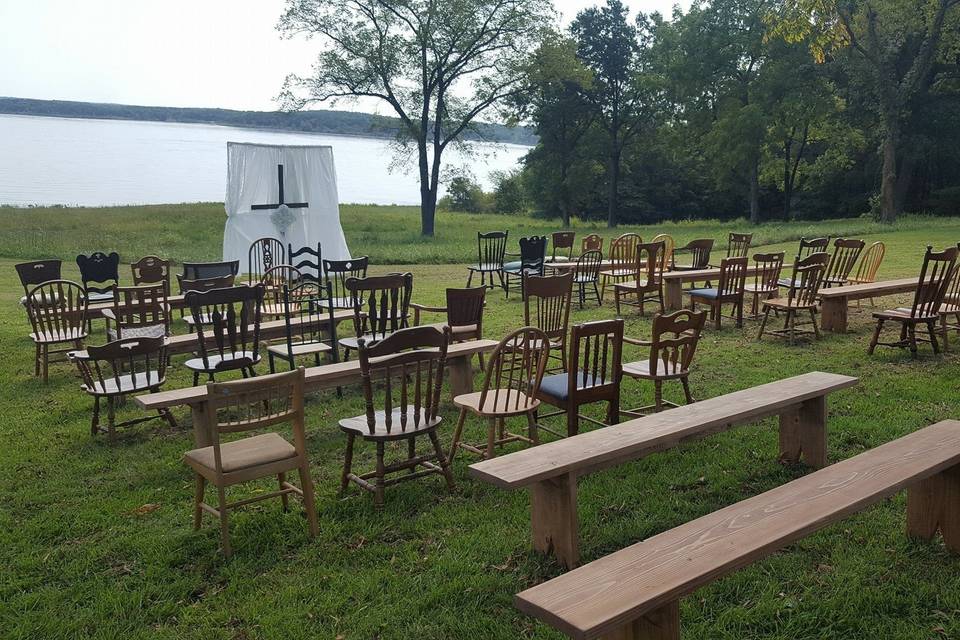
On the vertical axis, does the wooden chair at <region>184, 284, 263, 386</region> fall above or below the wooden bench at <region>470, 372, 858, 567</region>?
above

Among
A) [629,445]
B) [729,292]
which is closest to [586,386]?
[629,445]

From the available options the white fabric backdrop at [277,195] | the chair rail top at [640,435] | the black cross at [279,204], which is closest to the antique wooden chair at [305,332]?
the chair rail top at [640,435]

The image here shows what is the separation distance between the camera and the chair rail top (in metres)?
3.44

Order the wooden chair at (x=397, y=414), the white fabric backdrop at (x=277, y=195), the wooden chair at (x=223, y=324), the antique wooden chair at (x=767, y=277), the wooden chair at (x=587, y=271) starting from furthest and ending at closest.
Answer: the white fabric backdrop at (x=277, y=195) → the wooden chair at (x=587, y=271) → the antique wooden chair at (x=767, y=277) → the wooden chair at (x=223, y=324) → the wooden chair at (x=397, y=414)

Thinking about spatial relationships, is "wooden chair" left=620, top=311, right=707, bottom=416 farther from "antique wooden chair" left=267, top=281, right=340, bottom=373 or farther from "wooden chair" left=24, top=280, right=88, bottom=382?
"wooden chair" left=24, top=280, right=88, bottom=382

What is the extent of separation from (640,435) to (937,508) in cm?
140

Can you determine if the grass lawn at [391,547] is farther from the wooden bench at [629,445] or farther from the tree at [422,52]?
the tree at [422,52]

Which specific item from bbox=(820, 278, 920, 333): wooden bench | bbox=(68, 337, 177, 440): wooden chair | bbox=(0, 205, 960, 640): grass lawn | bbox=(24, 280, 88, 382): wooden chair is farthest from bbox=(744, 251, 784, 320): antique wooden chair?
bbox=(24, 280, 88, 382): wooden chair

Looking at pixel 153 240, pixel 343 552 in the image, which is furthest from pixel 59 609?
pixel 153 240

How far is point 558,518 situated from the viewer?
3562mm

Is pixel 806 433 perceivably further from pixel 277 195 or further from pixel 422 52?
pixel 422 52

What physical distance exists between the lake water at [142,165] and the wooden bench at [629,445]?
16.8m

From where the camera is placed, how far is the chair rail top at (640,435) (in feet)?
11.3

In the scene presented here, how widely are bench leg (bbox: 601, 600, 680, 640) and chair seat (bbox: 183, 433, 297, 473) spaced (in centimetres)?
197
